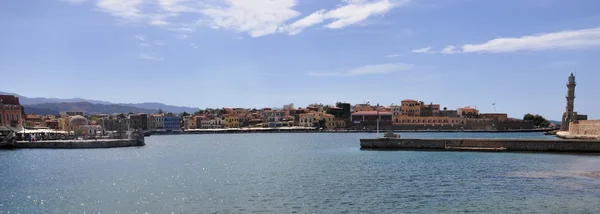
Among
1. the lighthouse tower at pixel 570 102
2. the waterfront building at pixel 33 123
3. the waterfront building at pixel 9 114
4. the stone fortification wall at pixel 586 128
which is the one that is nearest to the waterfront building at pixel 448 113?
the lighthouse tower at pixel 570 102

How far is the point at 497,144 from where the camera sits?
5784cm

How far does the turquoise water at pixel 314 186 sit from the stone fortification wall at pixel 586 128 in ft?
101

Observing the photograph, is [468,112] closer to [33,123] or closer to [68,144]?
[33,123]

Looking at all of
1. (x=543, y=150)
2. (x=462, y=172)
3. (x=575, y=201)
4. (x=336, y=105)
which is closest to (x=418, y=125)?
(x=336, y=105)

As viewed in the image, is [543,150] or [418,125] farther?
[418,125]

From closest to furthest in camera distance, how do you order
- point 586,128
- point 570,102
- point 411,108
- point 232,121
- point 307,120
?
point 586,128, point 570,102, point 307,120, point 411,108, point 232,121

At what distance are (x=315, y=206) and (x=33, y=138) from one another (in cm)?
7054

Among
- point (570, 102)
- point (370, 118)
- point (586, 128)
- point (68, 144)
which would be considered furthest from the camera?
point (370, 118)

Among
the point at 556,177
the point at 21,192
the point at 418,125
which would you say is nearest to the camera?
the point at 21,192

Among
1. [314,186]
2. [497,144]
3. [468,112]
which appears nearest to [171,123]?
[468,112]

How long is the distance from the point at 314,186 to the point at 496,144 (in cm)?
3289

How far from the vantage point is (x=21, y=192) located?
30.9 m

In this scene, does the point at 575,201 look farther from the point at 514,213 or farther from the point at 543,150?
the point at 543,150

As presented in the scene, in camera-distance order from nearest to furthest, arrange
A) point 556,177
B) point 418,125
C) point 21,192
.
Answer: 1. point 21,192
2. point 556,177
3. point 418,125
